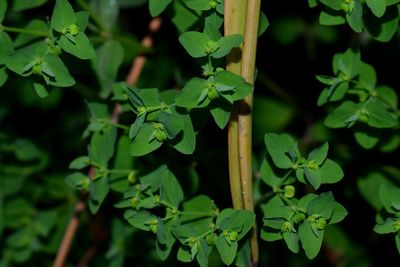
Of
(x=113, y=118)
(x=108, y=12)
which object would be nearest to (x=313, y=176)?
(x=113, y=118)

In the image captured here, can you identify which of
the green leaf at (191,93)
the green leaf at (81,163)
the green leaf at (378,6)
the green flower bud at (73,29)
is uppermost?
the green leaf at (378,6)

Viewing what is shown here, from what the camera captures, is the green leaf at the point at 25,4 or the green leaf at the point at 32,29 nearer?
the green leaf at the point at 32,29

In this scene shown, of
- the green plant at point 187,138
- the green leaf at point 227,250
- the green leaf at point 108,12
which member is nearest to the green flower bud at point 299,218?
the green plant at point 187,138

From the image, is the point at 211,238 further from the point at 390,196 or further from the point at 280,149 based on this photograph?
the point at 390,196

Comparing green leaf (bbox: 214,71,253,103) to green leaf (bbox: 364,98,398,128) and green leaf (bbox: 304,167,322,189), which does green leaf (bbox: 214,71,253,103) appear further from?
green leaf (bbox: 364,98,398,128)

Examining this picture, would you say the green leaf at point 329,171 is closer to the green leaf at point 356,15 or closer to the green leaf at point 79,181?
the green leaf at point 356,15

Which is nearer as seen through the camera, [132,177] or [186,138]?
[186,138]
